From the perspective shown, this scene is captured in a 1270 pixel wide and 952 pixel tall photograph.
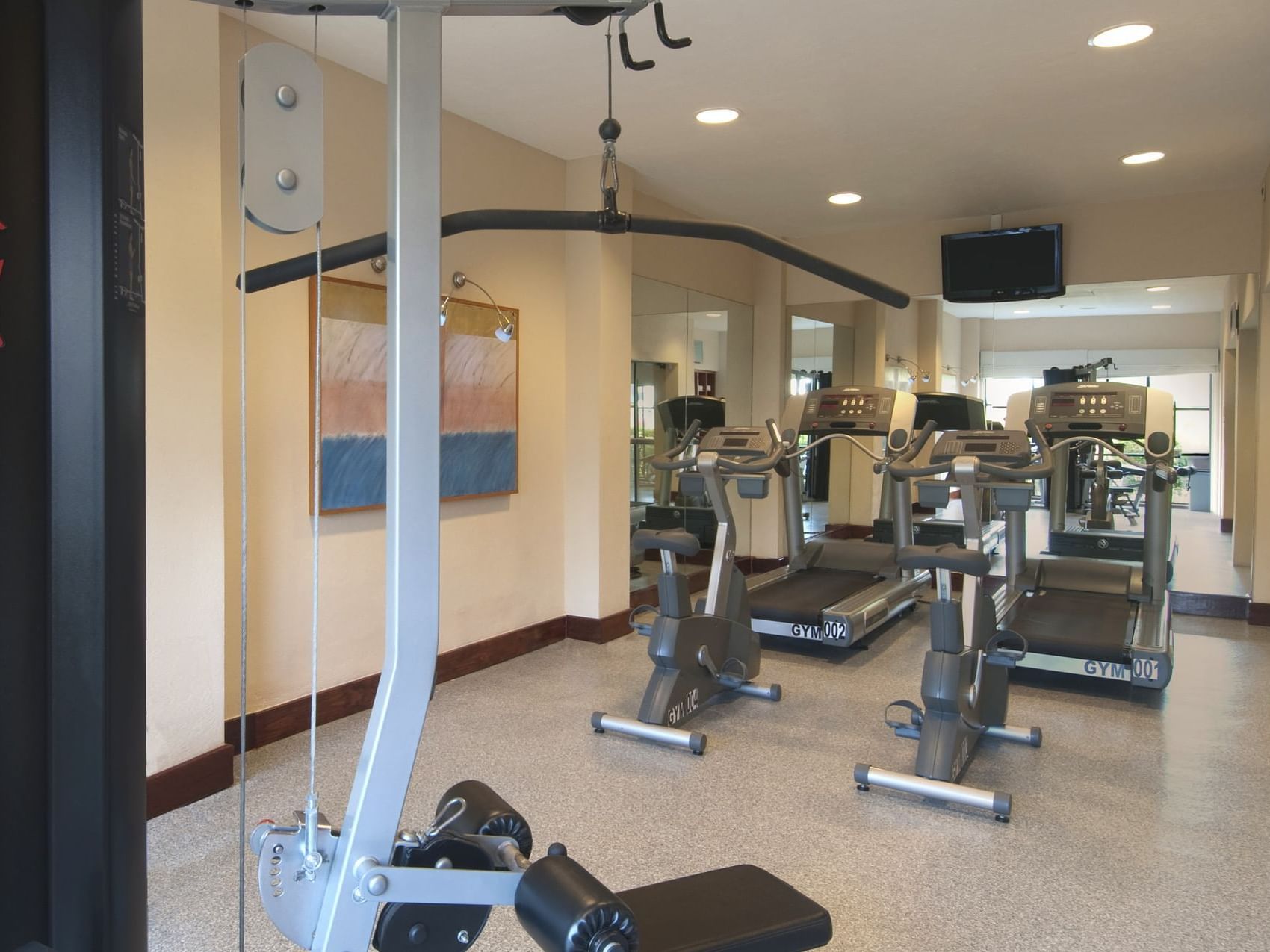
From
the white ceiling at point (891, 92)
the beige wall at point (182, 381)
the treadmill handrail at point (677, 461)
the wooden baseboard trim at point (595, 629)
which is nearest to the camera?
the beige wall at point (182, 381)

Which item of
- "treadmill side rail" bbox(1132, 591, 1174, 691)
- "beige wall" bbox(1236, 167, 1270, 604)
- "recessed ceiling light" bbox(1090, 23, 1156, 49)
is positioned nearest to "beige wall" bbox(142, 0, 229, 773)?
"recessed ceiling light" bbox(1090, 23, 1156, 49)

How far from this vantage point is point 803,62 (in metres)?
3.89

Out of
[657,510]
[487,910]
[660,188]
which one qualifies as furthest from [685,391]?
[487,910]

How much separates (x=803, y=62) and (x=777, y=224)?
10.6 ft

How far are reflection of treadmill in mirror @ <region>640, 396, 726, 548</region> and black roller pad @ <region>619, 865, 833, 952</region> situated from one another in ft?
15.3

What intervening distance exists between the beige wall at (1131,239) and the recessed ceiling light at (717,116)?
8.87ft

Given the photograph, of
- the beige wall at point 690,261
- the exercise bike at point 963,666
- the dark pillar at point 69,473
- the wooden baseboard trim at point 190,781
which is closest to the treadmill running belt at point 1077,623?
the exercise bike at point 963,666

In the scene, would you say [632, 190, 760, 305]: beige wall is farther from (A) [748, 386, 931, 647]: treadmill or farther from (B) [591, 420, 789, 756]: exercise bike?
(B) [591, 420, 789, 756]: exercise bike

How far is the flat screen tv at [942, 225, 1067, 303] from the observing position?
20.4ft

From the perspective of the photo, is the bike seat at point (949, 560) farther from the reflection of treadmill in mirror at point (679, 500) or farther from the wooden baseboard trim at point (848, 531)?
the wooden baseboard trim at point (848, 531)

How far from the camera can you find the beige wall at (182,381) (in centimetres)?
288

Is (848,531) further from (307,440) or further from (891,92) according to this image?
(307,440)

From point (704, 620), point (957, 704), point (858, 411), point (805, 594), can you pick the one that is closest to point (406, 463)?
point (957, 704)

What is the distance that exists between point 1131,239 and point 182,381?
233 inches
